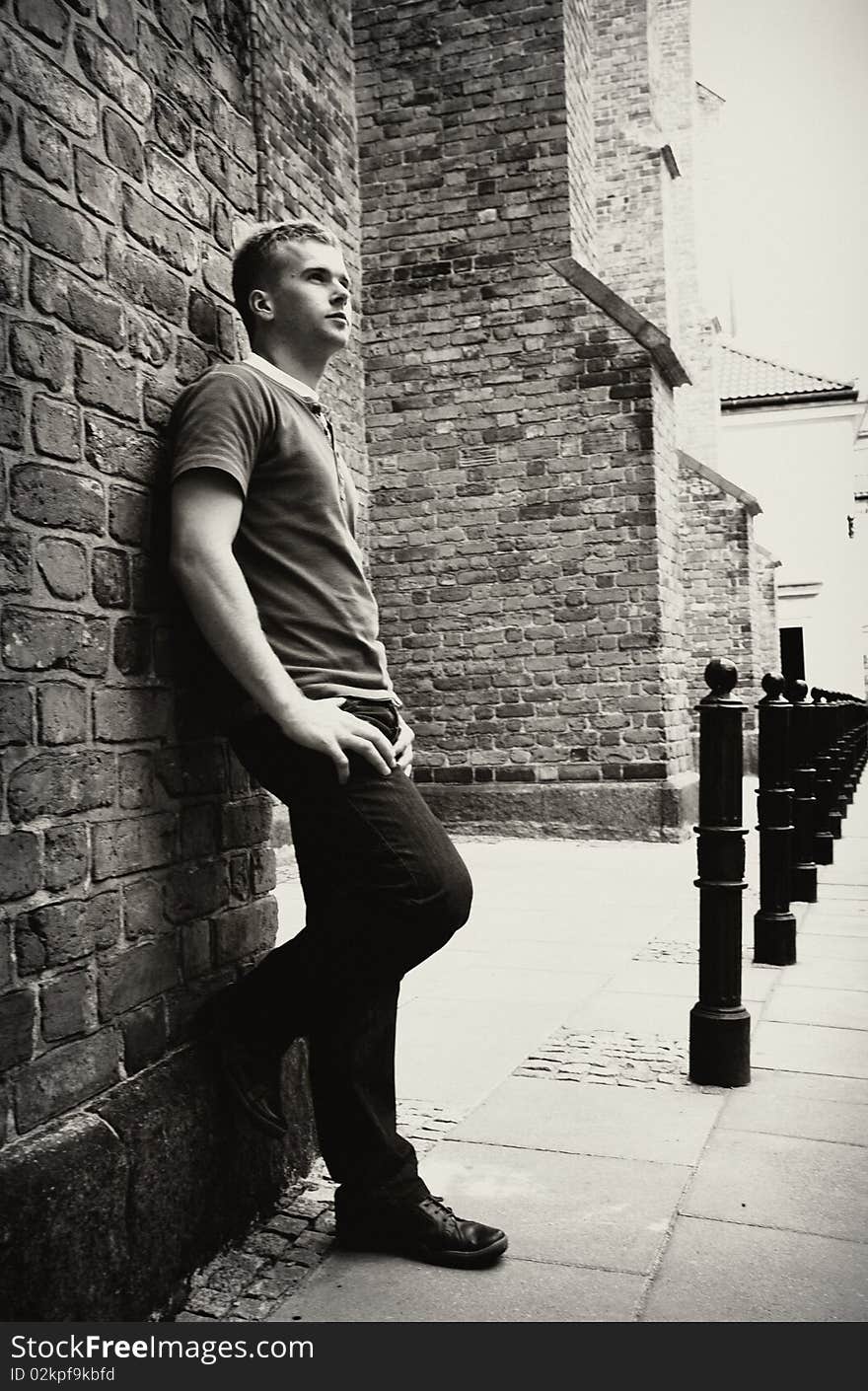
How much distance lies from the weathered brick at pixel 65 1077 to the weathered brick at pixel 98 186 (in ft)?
5.33

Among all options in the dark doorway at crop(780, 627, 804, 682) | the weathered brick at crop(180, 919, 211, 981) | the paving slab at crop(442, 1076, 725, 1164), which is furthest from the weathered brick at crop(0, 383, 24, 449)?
the dark doorway at crop(780, 627, 804, 682)

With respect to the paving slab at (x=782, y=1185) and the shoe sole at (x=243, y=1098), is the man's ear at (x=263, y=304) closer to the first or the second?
the shoe sole at (x=243, y=1098)

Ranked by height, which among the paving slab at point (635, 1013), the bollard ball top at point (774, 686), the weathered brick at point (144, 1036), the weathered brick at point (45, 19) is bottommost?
the paving slab at point (635, 1013)

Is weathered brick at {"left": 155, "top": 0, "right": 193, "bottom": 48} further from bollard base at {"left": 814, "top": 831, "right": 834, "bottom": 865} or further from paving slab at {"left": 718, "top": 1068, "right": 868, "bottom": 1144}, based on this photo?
bollard base at {"left": 814, "top": 831, "right": 834, "bottom": 865}

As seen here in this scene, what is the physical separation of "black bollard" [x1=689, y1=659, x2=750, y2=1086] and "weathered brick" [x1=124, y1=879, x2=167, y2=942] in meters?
1.80

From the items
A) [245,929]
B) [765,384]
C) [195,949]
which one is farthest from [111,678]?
[765,384]

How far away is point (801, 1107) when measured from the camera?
3439 millimetres

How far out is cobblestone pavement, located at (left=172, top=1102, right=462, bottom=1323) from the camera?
229 cm

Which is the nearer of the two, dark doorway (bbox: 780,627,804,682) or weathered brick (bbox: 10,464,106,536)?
weathered brick (bbox: 10,464,106,536)

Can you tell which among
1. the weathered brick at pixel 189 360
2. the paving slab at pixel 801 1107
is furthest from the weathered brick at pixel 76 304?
the paving slab at pixel 801 1107

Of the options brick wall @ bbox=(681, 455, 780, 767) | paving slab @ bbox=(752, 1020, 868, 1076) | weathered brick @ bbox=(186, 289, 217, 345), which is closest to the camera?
weathered brick @ bbox=(186, 289, 217, 345)

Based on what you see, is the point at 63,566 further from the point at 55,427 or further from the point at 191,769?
the point at 191,769

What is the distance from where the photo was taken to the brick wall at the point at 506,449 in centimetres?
1009

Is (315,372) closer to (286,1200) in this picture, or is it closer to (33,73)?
(33,73)
